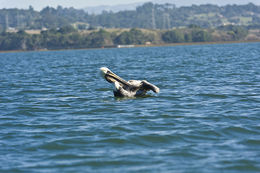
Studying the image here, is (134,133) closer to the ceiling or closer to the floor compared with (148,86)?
closer to the floor

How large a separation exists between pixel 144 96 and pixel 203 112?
449cm

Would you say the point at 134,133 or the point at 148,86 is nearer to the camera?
the point at 134,133

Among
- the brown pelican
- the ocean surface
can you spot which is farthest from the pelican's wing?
the ocean surface

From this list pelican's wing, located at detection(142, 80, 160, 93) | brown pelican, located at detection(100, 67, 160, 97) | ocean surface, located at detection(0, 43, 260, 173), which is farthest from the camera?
brown pelican, located at detection(100, 67, 160, 97)

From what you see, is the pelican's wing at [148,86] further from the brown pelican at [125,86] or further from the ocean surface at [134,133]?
the ocean surface at [134,133]

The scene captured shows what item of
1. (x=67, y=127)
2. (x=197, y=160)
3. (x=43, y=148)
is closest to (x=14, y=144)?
(x=43, y=148)

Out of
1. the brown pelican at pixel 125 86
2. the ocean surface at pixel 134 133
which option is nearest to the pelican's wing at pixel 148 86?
the brown pelican at pixel 125 86

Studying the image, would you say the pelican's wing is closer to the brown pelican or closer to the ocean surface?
the brown pelican

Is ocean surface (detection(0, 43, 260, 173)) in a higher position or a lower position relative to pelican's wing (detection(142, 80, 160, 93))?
lower

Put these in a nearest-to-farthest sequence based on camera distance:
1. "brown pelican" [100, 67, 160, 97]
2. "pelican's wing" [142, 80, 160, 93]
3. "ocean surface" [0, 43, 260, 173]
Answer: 1. "ocean surface" [0, 43, 260, 173]
2. "pelican's wing" [142, 80, 160, 93]
3. "brown pelican" [100, 67, 160, 97]

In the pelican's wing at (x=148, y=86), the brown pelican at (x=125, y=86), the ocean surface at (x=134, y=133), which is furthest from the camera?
the brown pelican at (x=125, y=86)

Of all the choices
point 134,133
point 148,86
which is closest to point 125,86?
point 148,86

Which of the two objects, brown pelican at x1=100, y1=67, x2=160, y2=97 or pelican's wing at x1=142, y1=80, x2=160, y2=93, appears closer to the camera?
pelican's wing at x1=142, y1=80, x2=160, y2=93

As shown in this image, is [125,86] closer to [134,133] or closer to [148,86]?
[148,86]
